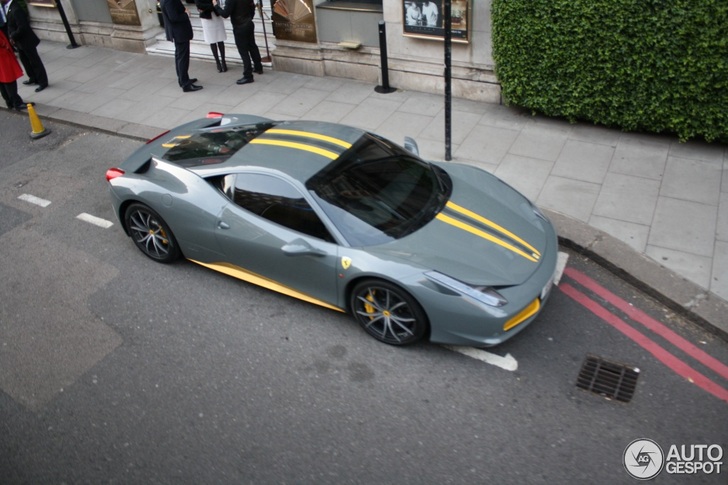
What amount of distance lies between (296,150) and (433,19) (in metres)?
4.48

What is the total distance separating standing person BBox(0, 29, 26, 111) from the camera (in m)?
10.2

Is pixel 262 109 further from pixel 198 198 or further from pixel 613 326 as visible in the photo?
pixel 613 326

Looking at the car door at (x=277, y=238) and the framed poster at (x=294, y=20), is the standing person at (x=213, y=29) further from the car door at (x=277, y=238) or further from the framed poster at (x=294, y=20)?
the car door at (x=277, y=238)

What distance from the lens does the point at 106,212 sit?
7586mm

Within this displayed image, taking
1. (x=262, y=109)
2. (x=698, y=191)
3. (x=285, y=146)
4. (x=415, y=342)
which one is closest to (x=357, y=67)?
(x=262, y=109)

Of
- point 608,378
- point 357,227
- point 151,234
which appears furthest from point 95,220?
point 608,378

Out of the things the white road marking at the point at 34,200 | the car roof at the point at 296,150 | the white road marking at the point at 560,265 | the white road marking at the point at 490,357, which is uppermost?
the car roof at the point at 296,150

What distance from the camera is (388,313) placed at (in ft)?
16.7

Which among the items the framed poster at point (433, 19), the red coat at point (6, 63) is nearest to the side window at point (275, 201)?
the framed poster at point (433, 19)

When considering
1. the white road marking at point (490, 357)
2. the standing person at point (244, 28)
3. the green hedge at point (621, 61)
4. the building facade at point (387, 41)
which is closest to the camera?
the white road marking at point (490, 357)

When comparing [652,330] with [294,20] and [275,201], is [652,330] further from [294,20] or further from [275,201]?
[294,20]

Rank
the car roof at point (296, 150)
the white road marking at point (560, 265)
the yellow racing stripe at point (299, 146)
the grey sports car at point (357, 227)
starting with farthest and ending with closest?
the white road marking at point (560, 265), the yellow racing stripe at point (299, 146), the car roof at point (296, 150), the grey sports car at point (357, 227)

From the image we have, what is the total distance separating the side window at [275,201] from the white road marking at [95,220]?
7.87 ft

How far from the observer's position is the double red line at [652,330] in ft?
15.9
